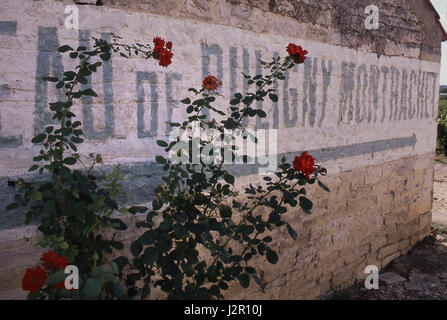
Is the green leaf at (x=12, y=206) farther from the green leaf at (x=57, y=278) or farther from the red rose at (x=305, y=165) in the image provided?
the red rose at (x=305, y=165)

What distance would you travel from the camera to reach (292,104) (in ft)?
10.5

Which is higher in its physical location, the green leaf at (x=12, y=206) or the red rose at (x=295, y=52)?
the red rose at (x=295, y=52)

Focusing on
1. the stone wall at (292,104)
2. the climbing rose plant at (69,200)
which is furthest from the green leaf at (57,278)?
the stone wall at (292,104)

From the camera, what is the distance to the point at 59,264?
1450 millimetres

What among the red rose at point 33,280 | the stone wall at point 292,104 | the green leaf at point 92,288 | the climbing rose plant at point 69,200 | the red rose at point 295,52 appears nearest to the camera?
the green leaf at point 92,288

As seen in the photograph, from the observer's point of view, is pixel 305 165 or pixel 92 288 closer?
pixel 92 288

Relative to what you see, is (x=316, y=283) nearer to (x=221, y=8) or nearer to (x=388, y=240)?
(x=388, y=240)

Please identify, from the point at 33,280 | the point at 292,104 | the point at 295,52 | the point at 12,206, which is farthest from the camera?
the point at 292,104

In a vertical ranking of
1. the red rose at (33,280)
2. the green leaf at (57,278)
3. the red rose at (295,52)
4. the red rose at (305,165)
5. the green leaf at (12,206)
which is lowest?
the red rose at (33,280)

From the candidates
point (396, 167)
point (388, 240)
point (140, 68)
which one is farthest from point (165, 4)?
point (388, 240)

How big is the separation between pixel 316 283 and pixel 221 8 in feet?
8.41

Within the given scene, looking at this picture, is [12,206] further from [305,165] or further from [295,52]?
[295,52]

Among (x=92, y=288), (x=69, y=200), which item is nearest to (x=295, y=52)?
(x=69, y=200)

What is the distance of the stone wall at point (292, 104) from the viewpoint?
194 cm
